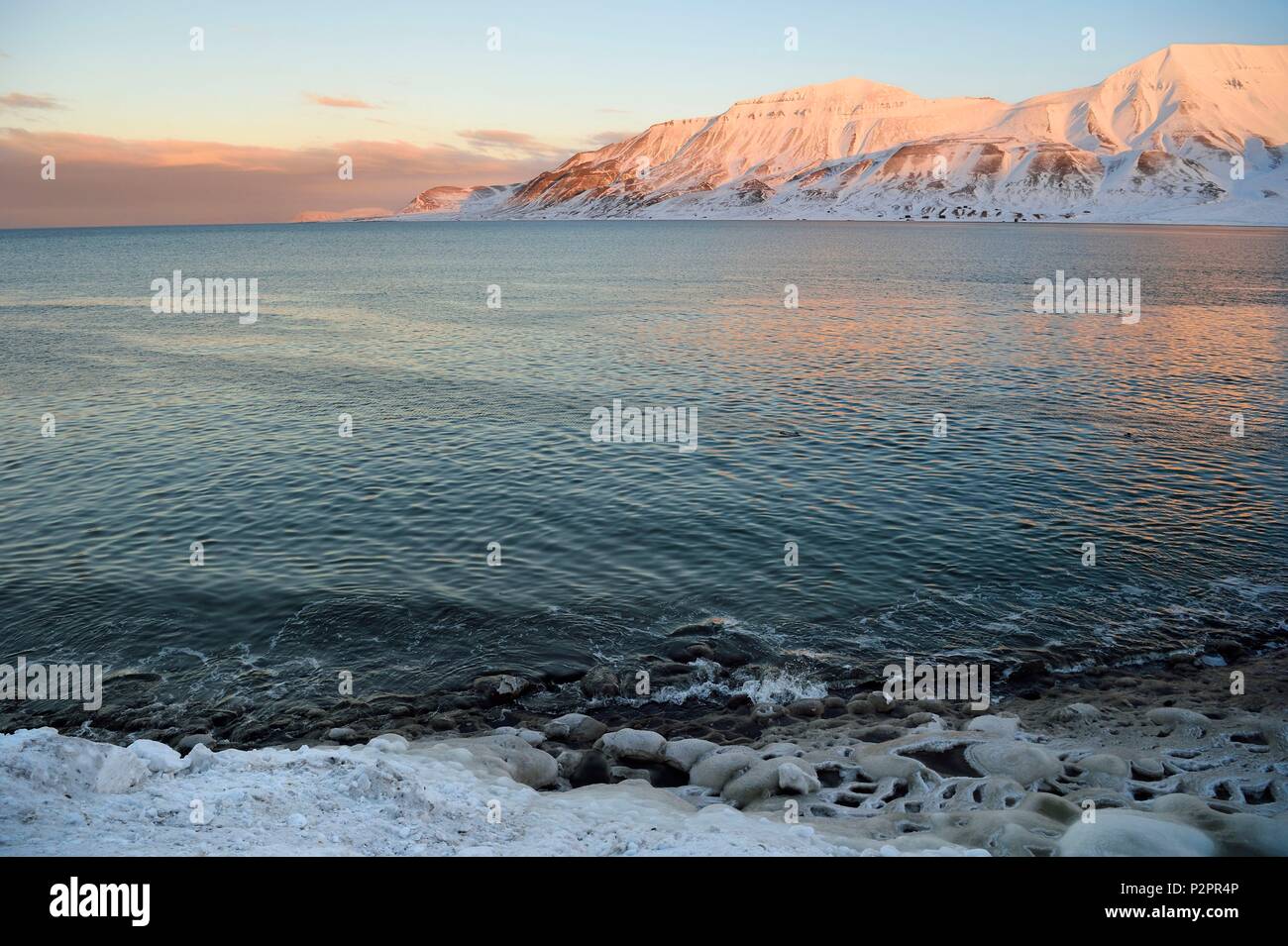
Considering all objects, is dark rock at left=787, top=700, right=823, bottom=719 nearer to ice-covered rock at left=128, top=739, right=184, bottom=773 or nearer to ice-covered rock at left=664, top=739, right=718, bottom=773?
ice-covered rock at left=664, top=739, right=718, bottom=773

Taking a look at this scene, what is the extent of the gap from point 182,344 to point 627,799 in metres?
68.1

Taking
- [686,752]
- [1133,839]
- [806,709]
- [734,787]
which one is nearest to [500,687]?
[686,752]

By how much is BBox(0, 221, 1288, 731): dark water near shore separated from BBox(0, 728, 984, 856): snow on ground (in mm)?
7163

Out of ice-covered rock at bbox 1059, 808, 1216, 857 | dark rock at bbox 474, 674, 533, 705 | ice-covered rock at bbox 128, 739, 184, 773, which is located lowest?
dark rock at bbox 474, 674, 533, 705

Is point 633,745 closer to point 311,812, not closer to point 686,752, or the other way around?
point 686,752

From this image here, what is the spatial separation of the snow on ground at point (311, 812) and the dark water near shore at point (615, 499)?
23.5ft

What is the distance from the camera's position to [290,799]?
48.2 ft

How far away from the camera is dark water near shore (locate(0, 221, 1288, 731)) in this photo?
25594 millimetres

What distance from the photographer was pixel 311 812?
14.4 metres

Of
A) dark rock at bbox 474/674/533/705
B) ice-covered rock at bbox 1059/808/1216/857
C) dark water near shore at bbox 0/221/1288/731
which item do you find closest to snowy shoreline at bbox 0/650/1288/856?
ice-covered rock at bbox 1059/808/1216/857

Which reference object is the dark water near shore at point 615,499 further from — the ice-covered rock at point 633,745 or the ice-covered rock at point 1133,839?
the ice-covered rock at point 1133,839

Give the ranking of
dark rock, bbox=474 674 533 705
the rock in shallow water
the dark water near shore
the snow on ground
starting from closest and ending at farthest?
the snow on ground, the rock in shallow water, dark rock, bbox=474 674 533 705, the dark water near shore

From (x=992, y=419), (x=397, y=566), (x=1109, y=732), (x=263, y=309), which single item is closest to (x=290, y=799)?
(x=397, y=566)

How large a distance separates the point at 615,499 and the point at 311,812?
869 inches
